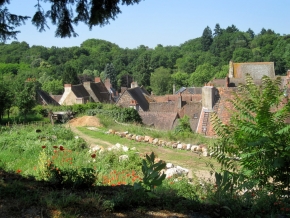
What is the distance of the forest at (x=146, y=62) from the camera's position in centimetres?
8674

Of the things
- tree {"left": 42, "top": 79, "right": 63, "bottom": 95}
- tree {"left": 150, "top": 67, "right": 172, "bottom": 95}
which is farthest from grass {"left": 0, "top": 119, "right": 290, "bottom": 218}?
tree {"left": 150, "top": 67, "right": 172, "bottom": 95}

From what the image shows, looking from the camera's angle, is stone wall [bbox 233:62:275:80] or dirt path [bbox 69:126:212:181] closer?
dirt path [bbox 69:126:212:181]

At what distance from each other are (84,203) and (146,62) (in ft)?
334

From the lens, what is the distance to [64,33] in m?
5.41

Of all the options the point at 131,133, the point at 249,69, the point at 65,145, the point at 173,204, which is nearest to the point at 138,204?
the point at 173,204

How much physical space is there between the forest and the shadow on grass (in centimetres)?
6466

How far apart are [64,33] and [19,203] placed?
2707 millimetres

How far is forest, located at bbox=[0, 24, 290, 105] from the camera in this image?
86.7m

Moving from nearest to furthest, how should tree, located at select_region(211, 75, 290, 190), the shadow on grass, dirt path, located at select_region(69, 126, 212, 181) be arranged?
the shadow on grass, tree, located at select_region(211, 75, 290, 190), dirt path, located at select_region(69, 126, 212, 181)

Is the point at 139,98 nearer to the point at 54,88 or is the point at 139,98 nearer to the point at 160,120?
the point at 160,120

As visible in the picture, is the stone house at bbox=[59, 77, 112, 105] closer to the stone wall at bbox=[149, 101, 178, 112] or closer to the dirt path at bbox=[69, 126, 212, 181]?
the stone wall at bbox=[149, 101, 178, 112]

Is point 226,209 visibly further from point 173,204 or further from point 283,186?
point 283,186

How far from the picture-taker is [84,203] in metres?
4.23

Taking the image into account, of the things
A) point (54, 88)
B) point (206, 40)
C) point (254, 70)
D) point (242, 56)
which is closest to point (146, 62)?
point (242, 56)
